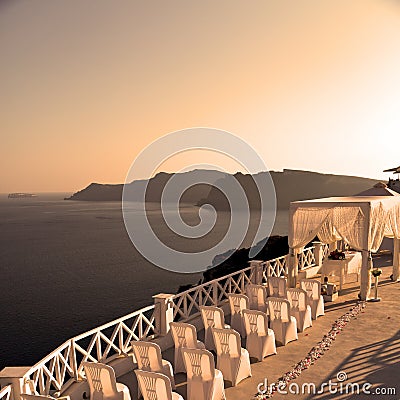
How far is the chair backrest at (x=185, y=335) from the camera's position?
7.10 meters

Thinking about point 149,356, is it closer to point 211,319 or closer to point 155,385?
point 155,385

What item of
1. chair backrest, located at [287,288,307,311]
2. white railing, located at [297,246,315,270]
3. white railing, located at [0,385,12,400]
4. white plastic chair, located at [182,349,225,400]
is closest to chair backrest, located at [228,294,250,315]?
chair backrest, located at [287,288,307,311]

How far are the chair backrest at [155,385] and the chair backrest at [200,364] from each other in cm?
85

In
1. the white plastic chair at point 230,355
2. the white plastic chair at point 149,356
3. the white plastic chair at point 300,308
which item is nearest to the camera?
the white plastic chair at point 149,356

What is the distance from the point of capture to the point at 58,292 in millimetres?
50906

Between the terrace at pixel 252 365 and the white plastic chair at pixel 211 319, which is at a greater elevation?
the white plastic chair at pixel 211 319

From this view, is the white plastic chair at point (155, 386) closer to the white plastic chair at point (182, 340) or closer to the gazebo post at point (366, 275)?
the white plastic chair at point (182, 340)

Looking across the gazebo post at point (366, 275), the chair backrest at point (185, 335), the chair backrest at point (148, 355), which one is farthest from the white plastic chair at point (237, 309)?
the gazebo post at point (366, 275)

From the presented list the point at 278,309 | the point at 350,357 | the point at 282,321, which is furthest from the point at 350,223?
the point at 350,357

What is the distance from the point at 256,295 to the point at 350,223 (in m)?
3.63

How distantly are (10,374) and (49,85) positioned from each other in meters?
47.9

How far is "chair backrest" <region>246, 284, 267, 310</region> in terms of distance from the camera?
953 centimetres

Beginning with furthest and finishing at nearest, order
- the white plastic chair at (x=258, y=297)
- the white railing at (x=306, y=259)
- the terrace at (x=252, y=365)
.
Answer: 1. the white railing at (x=306, y=259)
2. the white plastic chair at (x=258, y=297)
3. the terrace at (x=252, y=365)

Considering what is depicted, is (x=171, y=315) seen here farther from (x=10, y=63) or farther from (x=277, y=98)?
(x=10, y=63)
